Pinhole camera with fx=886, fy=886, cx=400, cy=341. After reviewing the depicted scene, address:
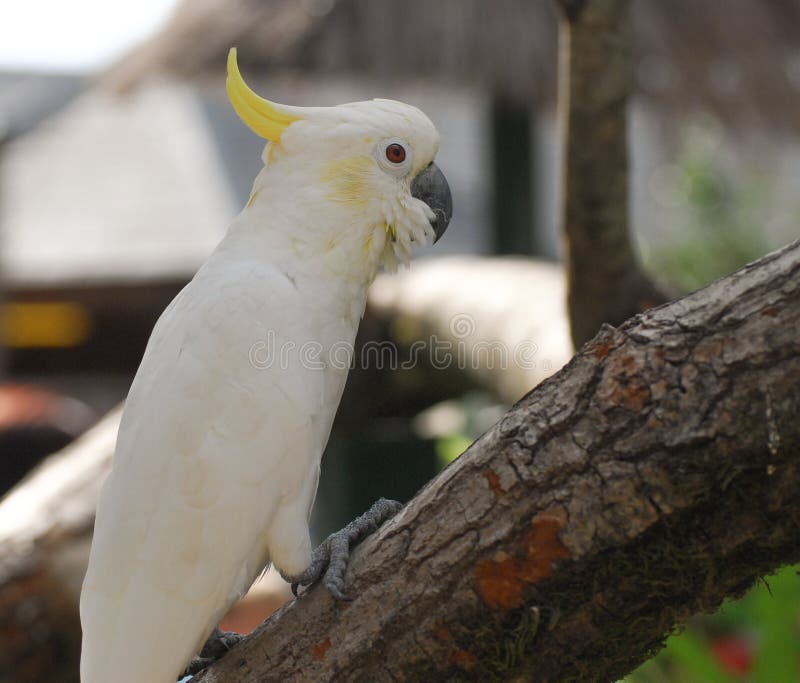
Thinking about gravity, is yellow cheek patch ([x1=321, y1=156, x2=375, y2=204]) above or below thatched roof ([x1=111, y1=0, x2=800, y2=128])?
below

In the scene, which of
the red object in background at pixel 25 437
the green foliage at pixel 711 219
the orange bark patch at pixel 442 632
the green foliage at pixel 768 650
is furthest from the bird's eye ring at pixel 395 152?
the green foliage at pixel 711 219

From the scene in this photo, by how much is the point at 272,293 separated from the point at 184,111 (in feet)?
25.0

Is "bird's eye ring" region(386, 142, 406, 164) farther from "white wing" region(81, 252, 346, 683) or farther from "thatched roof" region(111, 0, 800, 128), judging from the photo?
"thatched roof" region(111, 0, 800, 128)

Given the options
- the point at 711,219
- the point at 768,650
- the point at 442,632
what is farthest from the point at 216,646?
the point at 711,219

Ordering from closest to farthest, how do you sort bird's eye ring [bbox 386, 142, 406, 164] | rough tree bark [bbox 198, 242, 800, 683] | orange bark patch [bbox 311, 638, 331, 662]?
rough tree bark [bbox 198, 242, 800, 683]
orange bark patch [bbox 311, 638, 331, 662]
bird's eye ring [bbox 386, 142, 406, 164]

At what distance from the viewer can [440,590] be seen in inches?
56.1

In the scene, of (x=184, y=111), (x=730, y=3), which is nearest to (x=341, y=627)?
(x=730, y=3)

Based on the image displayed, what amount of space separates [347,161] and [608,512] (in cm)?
102

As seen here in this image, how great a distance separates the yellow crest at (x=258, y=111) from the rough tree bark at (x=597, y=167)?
0.75m

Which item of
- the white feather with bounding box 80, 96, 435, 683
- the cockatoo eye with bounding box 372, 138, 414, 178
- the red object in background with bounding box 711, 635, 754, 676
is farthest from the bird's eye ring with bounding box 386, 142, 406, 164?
the red object in background with bounding box 711, 635, 754, 676

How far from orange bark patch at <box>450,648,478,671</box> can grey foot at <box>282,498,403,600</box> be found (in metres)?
0.21

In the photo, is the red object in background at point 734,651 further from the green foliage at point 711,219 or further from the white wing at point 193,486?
the green foliage at point 711,219

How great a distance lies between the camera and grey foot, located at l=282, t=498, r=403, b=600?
5.14ft

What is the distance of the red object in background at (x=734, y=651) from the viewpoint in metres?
4.21
